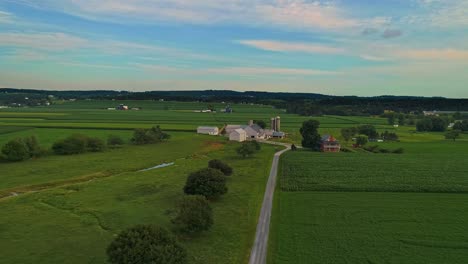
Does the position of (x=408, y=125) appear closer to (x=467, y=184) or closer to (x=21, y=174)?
(x=467, y=184)

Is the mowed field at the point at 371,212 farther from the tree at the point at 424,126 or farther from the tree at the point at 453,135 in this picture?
the tree at the point at 424,126

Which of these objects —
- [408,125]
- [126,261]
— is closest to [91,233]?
[126,261]

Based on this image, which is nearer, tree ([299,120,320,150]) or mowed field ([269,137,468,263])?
mowed field ([269,137,468,263])

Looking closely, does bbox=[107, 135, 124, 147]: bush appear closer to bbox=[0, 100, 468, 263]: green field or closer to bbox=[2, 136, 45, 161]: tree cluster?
bbox=[0, 100, 468, 263]: green field

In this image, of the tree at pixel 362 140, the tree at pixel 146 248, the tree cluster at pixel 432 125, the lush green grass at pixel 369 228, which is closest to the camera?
the tree at pixel 146 248

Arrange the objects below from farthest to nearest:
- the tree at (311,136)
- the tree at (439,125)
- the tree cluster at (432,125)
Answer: the tree at (439,125)
the tree cluster at (432,125)
the tree at (311,136)

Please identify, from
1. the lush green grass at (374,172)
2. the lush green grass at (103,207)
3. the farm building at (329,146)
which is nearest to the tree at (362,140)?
the farm building at (329,146)

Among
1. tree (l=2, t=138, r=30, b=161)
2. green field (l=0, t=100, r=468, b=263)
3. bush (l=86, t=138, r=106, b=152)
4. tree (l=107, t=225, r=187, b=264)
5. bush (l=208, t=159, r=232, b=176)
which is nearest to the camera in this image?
tree (l=107, t=225, r=187, b=264)

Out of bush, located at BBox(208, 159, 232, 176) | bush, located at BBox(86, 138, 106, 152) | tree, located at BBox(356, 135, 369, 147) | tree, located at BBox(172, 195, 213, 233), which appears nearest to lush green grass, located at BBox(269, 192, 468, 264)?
tree, located at BBox(172, 195, 213, 233)
